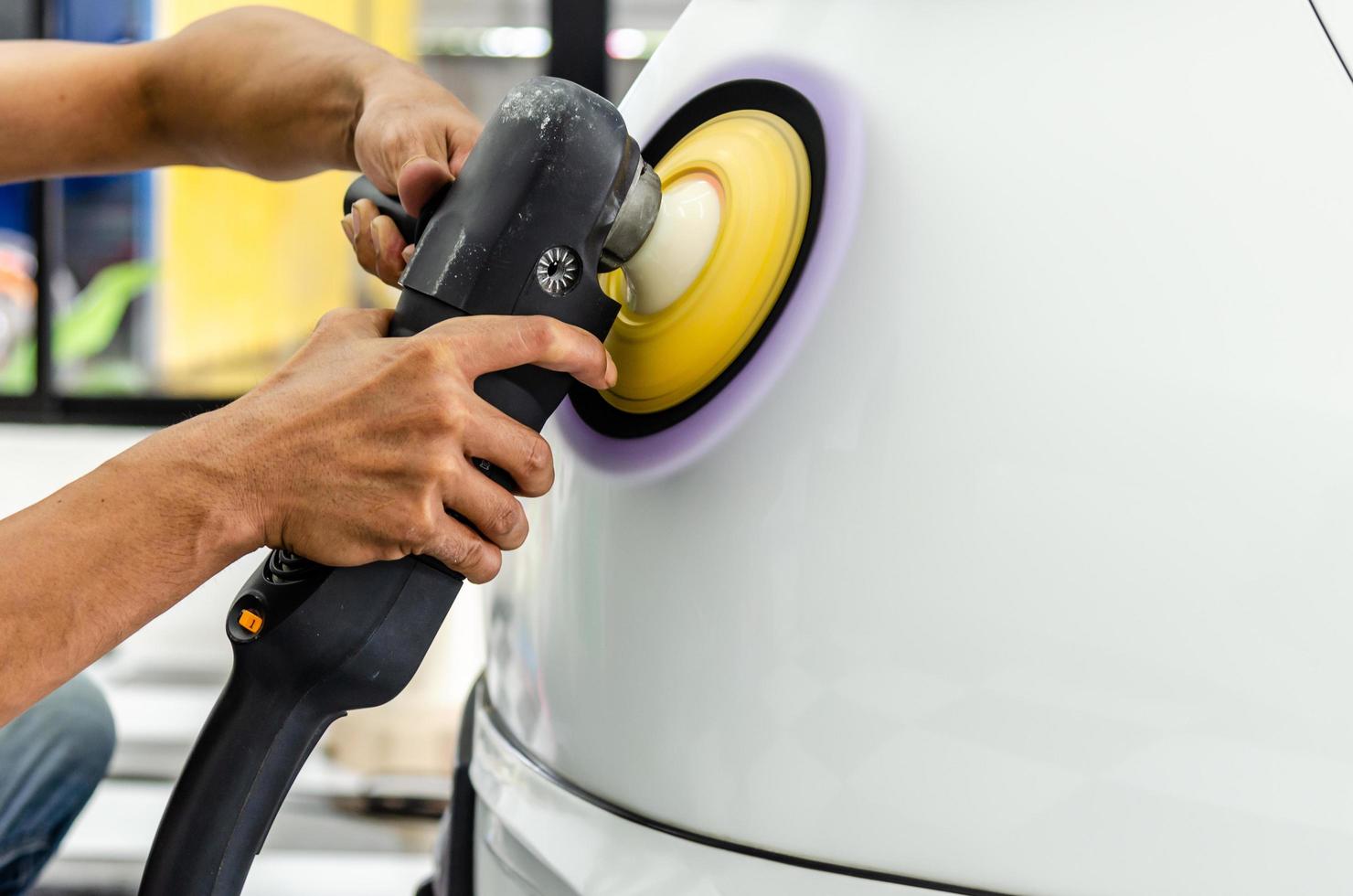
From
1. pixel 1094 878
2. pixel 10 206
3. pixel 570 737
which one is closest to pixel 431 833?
pixel 570 737

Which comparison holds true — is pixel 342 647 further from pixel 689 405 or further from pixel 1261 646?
pixel 1261 646

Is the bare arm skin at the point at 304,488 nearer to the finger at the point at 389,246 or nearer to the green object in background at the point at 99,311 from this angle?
the finger at the point at 389,246

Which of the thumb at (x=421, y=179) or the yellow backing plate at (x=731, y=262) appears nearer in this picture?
the yellow backing plate at (x=731, y=262)

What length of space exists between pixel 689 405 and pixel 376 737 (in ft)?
8.11

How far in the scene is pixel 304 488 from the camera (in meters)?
0.62

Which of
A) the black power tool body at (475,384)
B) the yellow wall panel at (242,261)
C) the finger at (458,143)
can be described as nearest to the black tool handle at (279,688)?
the black power tool body at (475,384)

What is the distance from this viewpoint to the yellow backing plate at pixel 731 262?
608 mm

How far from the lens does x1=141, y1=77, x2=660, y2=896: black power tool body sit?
0.61 m

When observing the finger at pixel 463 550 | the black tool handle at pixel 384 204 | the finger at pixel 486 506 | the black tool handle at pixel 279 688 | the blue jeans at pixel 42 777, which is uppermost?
the black tool handle at pixel 384 204

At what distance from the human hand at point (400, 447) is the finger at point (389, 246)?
0.22 meters

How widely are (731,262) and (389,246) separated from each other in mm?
337

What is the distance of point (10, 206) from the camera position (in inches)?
190

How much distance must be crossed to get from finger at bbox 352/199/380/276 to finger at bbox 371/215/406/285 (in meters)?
0.02

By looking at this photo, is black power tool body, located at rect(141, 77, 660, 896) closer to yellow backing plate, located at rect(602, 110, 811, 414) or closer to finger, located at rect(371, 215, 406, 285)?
yellow backing plate, located at rect(602, 110, 811, 414)
